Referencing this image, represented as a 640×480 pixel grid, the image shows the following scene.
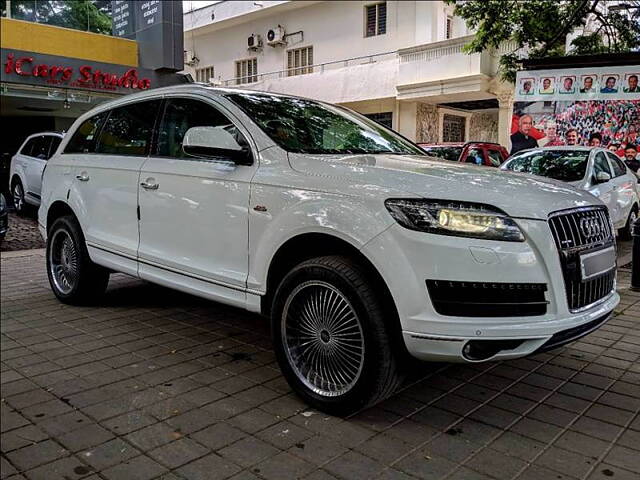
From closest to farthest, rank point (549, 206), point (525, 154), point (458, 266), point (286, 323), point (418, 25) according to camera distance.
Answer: point (458, 266) < point (549, 206) < point (286, 323) < point (525, 154) < point (418, 25)

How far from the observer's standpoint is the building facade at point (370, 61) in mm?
20672

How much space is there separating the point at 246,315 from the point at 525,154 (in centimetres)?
648

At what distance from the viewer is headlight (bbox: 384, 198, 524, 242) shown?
9.36ft

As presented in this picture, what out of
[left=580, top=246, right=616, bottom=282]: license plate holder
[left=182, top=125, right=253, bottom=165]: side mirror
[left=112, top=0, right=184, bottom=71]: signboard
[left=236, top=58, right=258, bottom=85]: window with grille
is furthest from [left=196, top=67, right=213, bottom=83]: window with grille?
[left=580, top=246, right=616, bottom=282]: license plate holder

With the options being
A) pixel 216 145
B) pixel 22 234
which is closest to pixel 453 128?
pixel 22 234

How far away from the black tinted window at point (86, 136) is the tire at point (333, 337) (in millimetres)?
2853

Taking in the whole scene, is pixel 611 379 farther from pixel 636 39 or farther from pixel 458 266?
pixel 636 39

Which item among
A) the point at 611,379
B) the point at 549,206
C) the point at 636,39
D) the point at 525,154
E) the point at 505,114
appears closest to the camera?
the point at 549,206

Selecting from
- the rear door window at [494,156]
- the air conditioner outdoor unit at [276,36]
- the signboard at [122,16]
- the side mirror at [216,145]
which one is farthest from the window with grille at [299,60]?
the signboard at [122,16]

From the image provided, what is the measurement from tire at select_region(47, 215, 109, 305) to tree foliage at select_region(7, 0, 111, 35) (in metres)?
3.64

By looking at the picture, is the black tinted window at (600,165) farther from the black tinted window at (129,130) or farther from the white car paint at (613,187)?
the black tinted window at (129,130)

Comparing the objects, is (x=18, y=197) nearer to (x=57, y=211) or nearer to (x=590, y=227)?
(x=57, y=211)

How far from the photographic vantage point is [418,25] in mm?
23172

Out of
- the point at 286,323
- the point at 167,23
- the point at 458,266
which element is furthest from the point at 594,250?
the point at 167,23
